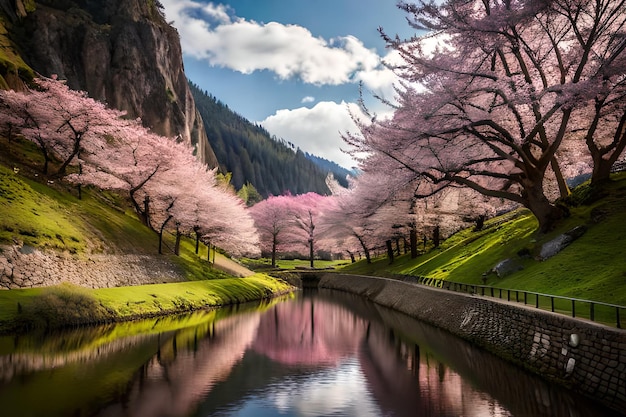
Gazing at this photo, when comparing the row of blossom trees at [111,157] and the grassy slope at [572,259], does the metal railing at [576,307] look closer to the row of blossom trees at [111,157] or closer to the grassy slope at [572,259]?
the grassy slope at [572,259]

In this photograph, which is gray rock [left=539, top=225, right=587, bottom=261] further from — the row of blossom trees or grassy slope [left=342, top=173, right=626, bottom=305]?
the row of blossom trees

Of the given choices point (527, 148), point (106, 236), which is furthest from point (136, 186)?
point (527, 148)

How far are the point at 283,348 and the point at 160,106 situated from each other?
60082 mm

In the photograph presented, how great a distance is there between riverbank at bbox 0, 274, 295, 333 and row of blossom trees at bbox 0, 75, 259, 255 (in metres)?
7.60

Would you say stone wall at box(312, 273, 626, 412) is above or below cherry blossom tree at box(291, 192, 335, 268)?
below

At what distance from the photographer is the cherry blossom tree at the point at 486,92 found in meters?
20.2

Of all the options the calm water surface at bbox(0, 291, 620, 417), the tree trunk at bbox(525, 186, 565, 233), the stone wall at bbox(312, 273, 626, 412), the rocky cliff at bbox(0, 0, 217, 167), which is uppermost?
Answer: the rocky cliff at bbox(0, 0, 217, 167)

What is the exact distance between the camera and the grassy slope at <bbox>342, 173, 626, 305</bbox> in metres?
18.2

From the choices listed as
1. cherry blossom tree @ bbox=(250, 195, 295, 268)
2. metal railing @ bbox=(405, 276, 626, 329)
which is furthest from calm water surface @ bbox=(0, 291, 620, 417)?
cherry blossom tree @ bbox=(250, 195, 295, 268)

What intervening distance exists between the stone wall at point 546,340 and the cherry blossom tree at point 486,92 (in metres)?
6.78

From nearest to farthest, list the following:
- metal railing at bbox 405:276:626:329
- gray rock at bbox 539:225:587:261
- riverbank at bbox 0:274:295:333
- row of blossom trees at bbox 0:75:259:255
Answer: metal railing at bbox 405:276:626:329 < riverbank at bbox 0:274:295:333 < gray rock at bbox 539:225:587:261 < row of blossom trees at bbox 0:75:259:255

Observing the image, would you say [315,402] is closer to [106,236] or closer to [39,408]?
[39,408]

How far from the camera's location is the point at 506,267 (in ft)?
89.5

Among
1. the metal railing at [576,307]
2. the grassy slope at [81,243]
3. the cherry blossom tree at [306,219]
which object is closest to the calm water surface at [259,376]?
the grassy slope at [81,243]
